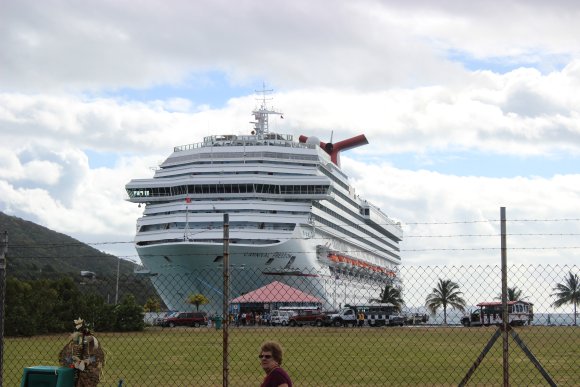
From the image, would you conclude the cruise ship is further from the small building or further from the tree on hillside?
the small building

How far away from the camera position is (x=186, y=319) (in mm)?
48594

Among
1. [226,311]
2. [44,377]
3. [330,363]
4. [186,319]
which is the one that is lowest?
[44,377]

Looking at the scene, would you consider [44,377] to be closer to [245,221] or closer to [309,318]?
[309,318]

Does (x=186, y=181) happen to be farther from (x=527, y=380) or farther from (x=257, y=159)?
(x=527, y=380)

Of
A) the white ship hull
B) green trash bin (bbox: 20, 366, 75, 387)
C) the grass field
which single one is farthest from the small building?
green trash bin (bbox: 20, 366, 75, 387)

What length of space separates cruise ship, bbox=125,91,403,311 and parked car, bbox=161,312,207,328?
449 centimetres

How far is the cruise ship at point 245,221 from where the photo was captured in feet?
188

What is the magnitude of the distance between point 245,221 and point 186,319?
13020 millimetres

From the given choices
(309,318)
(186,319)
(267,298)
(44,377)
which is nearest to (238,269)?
(186,319)

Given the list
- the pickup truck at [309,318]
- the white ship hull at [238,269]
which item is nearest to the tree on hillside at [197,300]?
the white ship hull at [238,269]

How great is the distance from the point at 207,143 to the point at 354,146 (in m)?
29.8

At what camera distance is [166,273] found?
197 feet

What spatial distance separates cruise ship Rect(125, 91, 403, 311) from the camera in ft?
188

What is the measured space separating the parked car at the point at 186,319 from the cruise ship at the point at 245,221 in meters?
A: 4.49
